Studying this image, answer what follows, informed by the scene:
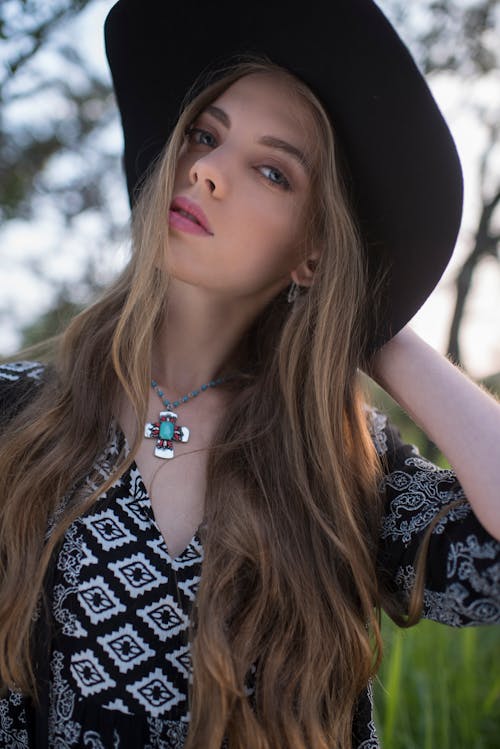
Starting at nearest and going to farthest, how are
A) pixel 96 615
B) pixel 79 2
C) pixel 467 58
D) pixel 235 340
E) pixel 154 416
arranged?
pixel 96 615 → pixel 154 416 → pixel 235 340 → pixel 79 2 → pixel 467 58

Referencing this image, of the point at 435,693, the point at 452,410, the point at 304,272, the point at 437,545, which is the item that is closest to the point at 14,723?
the point at 437,545

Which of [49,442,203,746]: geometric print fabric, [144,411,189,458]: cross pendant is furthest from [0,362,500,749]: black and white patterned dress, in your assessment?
[144,411,189,458]: cross pendant

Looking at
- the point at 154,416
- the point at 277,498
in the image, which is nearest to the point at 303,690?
the point at 277,498

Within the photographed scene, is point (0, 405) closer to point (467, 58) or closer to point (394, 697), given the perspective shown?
point (394, 697)

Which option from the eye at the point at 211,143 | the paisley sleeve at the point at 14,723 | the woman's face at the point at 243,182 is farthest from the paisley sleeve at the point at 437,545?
the paisley sleeve at the point at 14,723

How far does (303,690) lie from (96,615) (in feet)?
1.60

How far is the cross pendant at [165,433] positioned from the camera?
6.65 ft

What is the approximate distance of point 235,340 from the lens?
7.76 feet

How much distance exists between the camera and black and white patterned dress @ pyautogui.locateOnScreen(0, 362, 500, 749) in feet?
5.69

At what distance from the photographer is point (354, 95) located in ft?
6.17

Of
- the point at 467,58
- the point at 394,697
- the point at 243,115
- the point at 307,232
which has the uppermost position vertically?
the point at 467,58

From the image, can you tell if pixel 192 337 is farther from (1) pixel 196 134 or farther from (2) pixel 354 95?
(2) pixel 354 95

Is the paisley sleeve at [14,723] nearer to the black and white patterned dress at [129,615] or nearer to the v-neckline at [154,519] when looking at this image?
the black and white patterned dress at [129,615]

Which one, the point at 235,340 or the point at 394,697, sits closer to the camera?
the point at 235,340
